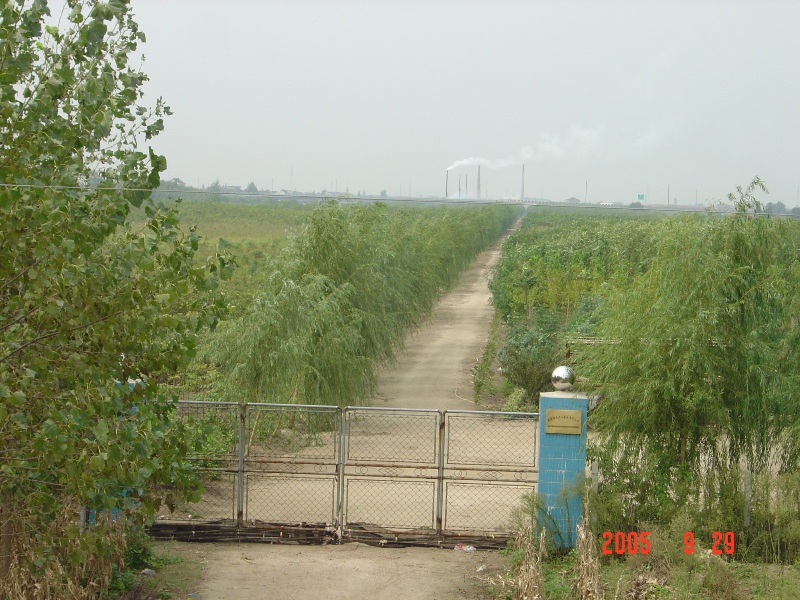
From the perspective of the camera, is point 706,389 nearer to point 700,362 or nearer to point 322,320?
point 700,362

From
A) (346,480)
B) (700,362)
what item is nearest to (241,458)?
(346,480)

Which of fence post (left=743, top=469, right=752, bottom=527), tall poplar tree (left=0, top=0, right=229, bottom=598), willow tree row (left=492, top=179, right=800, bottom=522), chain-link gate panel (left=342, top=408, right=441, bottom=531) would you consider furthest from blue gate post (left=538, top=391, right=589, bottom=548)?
tall poplar tree (left=0, top=0, right=229, bottom=598)

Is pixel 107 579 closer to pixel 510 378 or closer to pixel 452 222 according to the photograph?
pixel 510 378

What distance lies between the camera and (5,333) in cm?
590

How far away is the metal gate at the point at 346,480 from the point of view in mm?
10414

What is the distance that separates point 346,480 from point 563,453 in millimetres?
2725

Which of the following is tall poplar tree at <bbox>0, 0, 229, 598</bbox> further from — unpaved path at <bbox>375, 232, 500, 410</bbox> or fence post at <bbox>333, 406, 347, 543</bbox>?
unpaved path at <bbox>375, 232, 500, 410</bbox>

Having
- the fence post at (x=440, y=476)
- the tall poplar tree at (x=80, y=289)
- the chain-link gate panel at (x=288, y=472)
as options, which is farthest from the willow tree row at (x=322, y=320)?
the tall poplar tree at (x=80, y=289)

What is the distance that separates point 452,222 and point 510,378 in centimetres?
2470

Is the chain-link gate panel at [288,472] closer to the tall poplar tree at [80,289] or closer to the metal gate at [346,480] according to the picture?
the metal gate at [346,480]

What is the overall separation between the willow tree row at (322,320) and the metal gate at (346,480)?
0.66 metres

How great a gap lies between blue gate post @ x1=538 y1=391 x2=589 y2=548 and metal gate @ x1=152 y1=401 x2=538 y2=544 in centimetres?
23

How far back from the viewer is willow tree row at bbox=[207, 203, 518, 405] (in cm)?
1447
